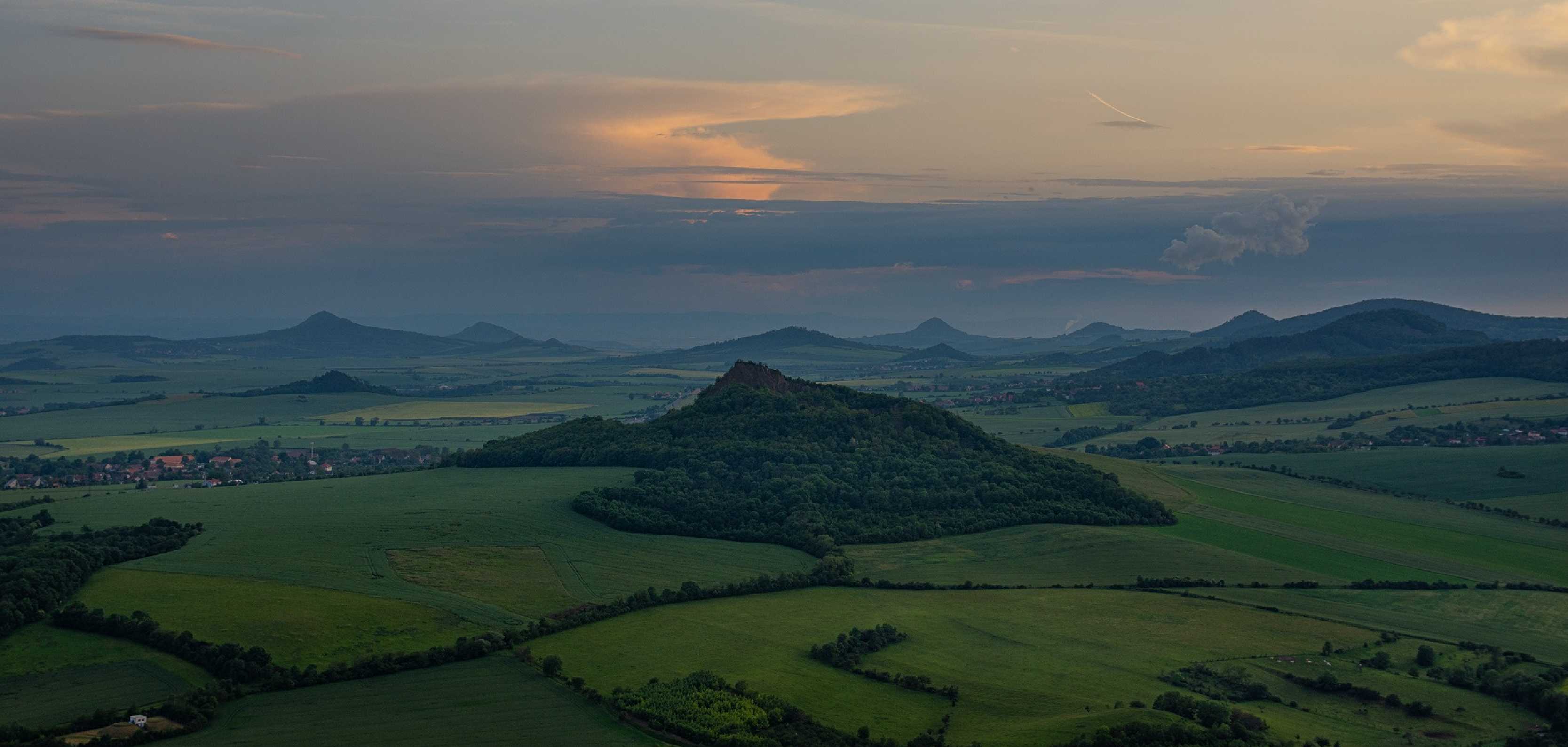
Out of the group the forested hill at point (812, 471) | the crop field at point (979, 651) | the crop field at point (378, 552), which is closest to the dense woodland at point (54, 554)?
the crop field at point (378, 552)

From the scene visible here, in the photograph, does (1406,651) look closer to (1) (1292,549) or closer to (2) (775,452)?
(1) (1292,549)

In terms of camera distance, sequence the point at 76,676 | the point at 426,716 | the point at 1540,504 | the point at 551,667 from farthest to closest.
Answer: the point at 1540,504 < the point at 551,667 < the point at 76,676 < the point at 426,716

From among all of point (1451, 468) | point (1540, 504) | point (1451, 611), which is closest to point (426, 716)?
point (1451, 611)

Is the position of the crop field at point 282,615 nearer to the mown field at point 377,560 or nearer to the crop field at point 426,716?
the mown field at point 377,560

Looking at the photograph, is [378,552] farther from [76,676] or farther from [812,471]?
[812,471]

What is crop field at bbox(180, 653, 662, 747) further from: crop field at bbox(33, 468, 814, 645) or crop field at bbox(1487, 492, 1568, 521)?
crop field at bbox(1487, 492, 1568, 521)

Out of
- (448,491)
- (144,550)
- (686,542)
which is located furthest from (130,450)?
A: (686,542)
